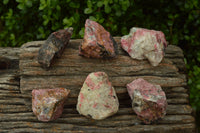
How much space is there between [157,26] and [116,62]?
1224 mm

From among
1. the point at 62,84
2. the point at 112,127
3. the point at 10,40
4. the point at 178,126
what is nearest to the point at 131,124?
the point at 112,127

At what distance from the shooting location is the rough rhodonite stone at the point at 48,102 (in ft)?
5.71

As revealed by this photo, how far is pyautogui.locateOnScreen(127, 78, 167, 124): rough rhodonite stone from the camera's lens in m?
1.79

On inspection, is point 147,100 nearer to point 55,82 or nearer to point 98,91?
point 98,91

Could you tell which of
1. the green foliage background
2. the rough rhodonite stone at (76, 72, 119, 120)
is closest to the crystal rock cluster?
the rough rhodonite stone at (76, 72, 119, 120)

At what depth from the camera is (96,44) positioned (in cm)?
184

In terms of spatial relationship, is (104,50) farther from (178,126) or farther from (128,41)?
(178,126)

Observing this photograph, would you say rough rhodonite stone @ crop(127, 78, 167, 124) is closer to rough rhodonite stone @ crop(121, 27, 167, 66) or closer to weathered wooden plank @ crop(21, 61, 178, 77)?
weathered wooden plank @ crop(21, 61, 178, 77)

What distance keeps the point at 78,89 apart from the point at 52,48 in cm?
41

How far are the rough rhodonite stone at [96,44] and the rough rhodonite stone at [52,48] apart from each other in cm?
17

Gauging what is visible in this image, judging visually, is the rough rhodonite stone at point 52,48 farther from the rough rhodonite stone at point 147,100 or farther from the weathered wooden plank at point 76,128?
the rough rhodonite stone at point 147,100

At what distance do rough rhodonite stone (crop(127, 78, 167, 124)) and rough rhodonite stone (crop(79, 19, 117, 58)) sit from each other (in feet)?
1.15

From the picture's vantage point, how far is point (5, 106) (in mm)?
1976

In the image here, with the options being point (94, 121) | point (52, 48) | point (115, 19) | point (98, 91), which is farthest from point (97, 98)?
point (115, 19)
